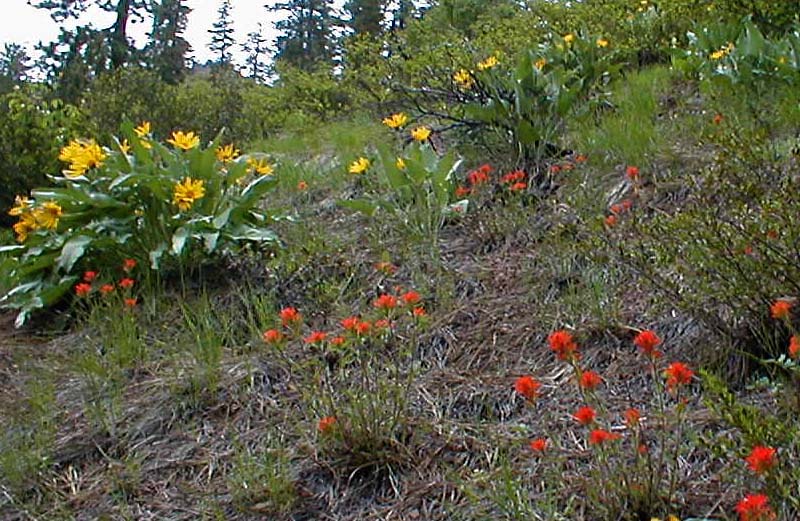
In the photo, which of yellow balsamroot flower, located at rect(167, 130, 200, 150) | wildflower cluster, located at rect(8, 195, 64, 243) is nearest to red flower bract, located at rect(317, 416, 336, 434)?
yellow balsamroot flower, located at rect(167, 130, 200, 150)

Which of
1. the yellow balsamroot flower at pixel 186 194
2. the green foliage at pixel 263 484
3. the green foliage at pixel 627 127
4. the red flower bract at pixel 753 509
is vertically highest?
the green foliage at pixel 627 127

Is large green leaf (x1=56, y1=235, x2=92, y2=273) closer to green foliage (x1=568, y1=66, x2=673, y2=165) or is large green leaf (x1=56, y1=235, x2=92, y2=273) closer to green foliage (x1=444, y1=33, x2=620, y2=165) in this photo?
green foliage (x1=444, y1=33, x2=620, y2=165)

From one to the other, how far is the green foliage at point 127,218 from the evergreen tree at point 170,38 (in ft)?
57.0

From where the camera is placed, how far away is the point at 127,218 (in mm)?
3453

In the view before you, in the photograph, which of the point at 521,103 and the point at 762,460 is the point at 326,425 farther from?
the point at 521,103

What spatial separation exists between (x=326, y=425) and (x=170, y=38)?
2431 centimetres

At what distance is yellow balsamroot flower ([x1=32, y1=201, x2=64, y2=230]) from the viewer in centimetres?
339

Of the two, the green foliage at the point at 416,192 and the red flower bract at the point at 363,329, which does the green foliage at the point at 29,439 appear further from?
the green foliage at the point at 416,192

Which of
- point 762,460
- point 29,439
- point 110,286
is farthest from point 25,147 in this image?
point 762,460

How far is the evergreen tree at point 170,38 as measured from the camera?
21.1 metres

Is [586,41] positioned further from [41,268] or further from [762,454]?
[762,454]

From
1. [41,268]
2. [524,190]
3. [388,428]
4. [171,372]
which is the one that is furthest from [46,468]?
[524,190]

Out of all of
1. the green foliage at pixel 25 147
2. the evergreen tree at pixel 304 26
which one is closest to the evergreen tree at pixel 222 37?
the evergreen tree at pixel 304 26

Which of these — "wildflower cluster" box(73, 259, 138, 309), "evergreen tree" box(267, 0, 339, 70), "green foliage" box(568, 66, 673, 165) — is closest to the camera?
"wildflower cluster" box(73, 259, 138, 309)
